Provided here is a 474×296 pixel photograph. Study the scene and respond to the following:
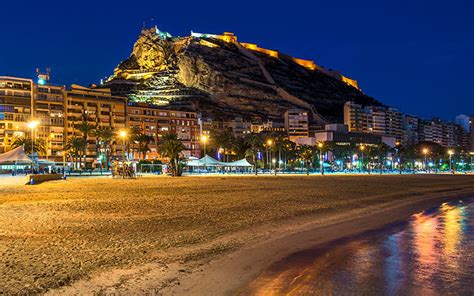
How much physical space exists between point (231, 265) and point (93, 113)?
129m

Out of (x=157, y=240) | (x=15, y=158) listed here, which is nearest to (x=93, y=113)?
(x=15, y=158)

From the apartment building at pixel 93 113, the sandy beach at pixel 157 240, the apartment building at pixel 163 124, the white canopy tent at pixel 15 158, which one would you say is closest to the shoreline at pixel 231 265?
the sandy beach at pixel 157 240

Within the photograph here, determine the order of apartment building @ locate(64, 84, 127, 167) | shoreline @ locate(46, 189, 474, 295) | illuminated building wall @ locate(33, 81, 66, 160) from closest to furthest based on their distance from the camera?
shoreline @ locate(46, 189, 474, 295) < illuminated building wall @ locate(33, 81, 66, 160) < apartment building @ locate(64, 84, 127, 167)

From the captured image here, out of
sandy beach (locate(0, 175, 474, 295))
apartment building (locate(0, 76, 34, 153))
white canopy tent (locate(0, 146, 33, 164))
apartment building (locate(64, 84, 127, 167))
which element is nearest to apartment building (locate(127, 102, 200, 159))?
apartment building (locate(64, 84, 127, 167))

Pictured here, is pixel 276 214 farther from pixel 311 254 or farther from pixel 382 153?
pixel 382 153

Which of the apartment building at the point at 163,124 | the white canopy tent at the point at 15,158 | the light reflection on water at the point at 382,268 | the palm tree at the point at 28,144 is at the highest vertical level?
the apartment building at the point at 163,124

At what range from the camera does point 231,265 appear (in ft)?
34.4

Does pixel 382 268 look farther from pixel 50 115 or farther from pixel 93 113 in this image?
pixel 93 113

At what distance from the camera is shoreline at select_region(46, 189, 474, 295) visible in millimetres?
8453

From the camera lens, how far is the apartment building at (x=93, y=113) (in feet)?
409

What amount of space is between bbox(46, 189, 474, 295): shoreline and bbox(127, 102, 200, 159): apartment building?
124849 millimetres

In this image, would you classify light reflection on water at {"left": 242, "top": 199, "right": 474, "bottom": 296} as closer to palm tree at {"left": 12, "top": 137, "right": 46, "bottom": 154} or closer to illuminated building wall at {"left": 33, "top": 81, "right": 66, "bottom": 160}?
palm tree at {"left": 12, "top": 137, "right": 46, "bottom": 154}

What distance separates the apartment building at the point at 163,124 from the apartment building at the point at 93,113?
4633mm

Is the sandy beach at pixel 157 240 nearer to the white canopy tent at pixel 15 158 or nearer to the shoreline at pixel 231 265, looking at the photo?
the shoreline at pixel 231 265
